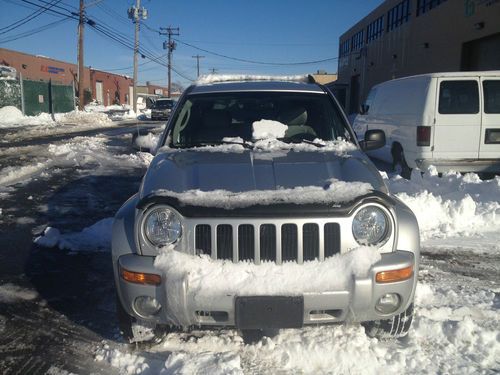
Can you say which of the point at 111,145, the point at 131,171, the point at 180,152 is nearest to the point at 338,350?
the point at 180,152

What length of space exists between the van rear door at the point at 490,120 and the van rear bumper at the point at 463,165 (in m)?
0.12

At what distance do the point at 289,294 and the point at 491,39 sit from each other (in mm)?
18476

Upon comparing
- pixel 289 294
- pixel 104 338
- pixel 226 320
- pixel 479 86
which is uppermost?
pixel 479 86

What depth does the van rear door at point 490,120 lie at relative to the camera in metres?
7.67

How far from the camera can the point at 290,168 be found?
3.08 m

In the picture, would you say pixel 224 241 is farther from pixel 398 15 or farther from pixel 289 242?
pixel 398 15

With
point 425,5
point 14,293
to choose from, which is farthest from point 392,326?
point 425,5

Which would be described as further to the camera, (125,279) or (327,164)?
(327,164)

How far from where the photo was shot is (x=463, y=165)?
25.5 feet

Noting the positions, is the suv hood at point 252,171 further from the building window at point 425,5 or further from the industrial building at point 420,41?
the building window at point 425,5

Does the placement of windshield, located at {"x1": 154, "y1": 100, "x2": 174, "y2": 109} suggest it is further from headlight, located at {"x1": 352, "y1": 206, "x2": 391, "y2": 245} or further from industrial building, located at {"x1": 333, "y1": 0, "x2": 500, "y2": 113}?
headlight, located at {"x1": 352, "y1": 206, "x2": 391, "y2": 245}

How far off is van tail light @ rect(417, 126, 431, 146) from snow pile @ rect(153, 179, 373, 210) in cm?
570

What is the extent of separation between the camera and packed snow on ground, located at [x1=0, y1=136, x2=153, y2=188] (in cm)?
946

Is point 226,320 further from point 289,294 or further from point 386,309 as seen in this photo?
point 386,309
